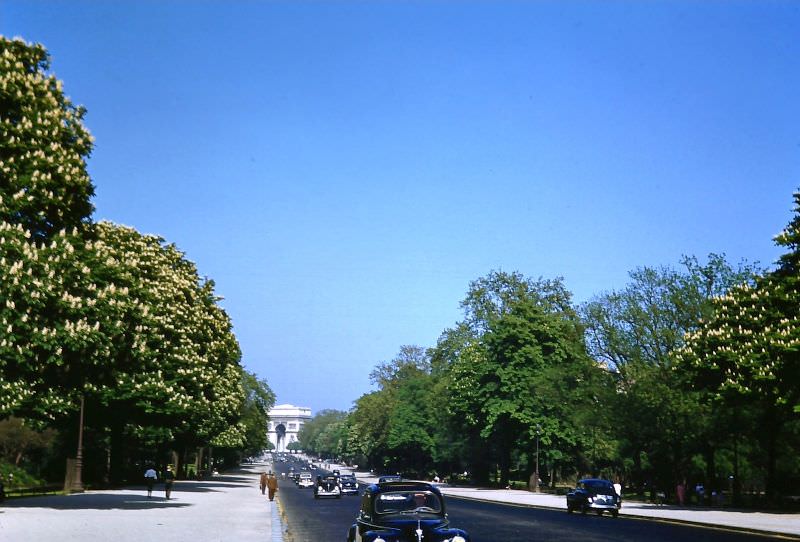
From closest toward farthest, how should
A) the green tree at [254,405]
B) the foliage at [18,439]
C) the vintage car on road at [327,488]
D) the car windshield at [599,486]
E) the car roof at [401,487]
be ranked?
the car roof at [401,487], the car windshield at [599,486], the foliage at [18,439], the vintage car on road at [327,488], the green tree at [254,405]

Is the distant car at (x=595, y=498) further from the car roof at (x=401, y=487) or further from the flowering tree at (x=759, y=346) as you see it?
the car roof at (x=401, y=487)

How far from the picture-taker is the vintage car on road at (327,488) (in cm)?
6047

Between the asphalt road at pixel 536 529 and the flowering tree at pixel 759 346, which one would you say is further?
the flowering tree at pixel 759 346

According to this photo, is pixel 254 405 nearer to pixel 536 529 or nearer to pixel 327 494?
pixel 327 494

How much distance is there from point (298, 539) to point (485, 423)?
5795 cm

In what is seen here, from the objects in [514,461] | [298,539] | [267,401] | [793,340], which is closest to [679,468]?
[793,340]

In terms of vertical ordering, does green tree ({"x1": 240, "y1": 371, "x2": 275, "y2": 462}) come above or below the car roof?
above

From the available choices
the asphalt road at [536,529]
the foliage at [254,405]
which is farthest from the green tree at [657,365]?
the foliage at [254,405]

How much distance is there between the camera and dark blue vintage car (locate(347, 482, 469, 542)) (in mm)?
15422

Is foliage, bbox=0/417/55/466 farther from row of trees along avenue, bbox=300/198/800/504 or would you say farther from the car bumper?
row of trees along avenue, bbox=300/198/800/504

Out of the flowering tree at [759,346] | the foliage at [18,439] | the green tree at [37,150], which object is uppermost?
the green tree at [37,150]

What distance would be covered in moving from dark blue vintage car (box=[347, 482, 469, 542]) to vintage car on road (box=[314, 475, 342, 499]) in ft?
143

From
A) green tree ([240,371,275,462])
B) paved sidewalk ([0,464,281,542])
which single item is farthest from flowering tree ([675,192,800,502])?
green tree ([240,371,275,462])

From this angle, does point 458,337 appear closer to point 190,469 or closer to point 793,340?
point 190,469
